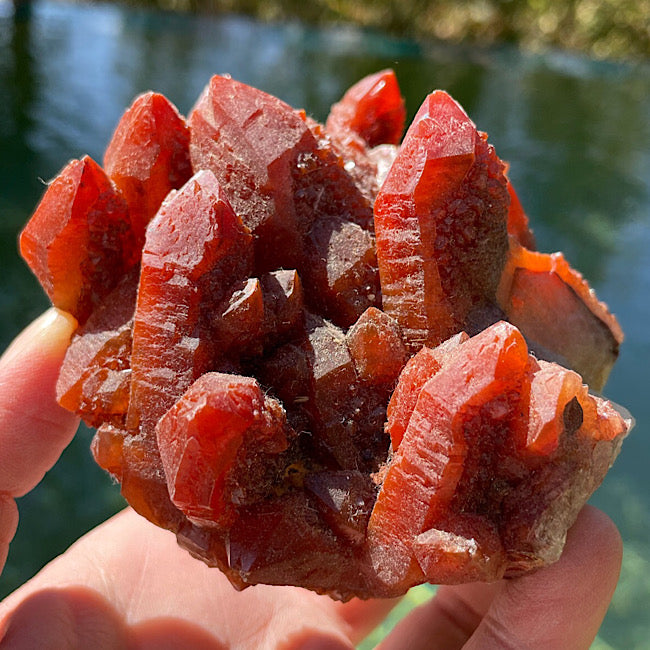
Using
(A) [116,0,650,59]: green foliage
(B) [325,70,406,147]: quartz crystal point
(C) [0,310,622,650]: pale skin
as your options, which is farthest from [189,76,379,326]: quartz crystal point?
(A) [116,0,650,59]: green foliage

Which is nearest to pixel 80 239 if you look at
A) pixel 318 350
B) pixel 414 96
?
pixel 318 350

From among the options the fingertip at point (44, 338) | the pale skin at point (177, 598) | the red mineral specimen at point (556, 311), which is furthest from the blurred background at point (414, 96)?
the red mineral specimen at point (556, 311)

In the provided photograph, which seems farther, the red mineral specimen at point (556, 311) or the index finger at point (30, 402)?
the index finger at point (30, 402)

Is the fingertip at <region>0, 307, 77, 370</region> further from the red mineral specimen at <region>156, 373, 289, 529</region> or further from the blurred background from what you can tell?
the blurred background

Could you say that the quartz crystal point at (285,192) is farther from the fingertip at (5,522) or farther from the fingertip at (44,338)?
the fingertip at (5,522)

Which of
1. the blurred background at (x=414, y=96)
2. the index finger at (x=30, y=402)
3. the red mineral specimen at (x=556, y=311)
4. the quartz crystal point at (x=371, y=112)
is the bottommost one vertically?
the blurred background at (x=414, y=96)

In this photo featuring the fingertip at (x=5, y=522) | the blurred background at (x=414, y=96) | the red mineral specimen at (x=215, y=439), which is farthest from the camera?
the blurred background at (x=414, y=96)

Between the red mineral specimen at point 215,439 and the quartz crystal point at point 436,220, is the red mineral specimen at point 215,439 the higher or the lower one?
the lower one

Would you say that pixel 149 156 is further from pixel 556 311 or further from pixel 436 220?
pixel 556 311
